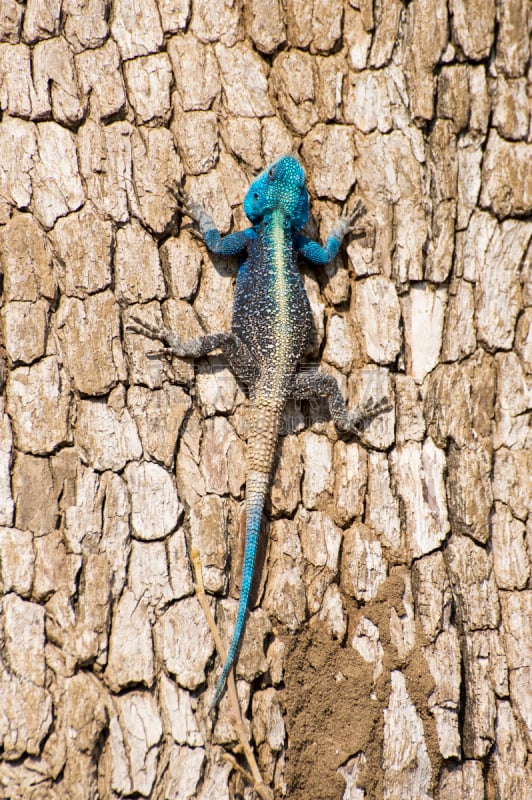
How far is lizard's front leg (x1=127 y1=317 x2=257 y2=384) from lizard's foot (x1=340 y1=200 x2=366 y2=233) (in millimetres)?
953

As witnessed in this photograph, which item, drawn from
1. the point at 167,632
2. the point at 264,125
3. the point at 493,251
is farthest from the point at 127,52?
the point at 167,632

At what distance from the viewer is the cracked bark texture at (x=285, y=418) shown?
10.1ft

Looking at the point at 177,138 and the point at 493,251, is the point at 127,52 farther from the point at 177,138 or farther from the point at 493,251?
the point at 493,251

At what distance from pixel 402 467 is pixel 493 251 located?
1400mm

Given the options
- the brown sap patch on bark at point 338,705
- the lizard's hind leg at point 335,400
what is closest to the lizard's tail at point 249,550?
the brown sap patch on bark at point 338,705

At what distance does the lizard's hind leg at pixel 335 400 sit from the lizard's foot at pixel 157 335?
0.69m

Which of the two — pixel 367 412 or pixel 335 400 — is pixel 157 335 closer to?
pixel 335 400

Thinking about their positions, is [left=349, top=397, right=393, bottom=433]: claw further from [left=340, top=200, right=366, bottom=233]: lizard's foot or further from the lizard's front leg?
[left=340, top=200, right=366, bottom=233]: lizard's foot

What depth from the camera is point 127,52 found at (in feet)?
11.6

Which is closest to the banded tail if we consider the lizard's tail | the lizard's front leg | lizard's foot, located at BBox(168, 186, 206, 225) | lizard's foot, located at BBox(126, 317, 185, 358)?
the lizard's tail

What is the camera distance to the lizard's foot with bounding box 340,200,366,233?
375 centimetres

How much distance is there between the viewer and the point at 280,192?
3.62 m

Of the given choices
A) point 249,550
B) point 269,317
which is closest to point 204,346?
point 269,317

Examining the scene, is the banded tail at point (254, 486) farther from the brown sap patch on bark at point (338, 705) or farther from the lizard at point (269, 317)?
the brown sap patch on bark at point (338, 705)
